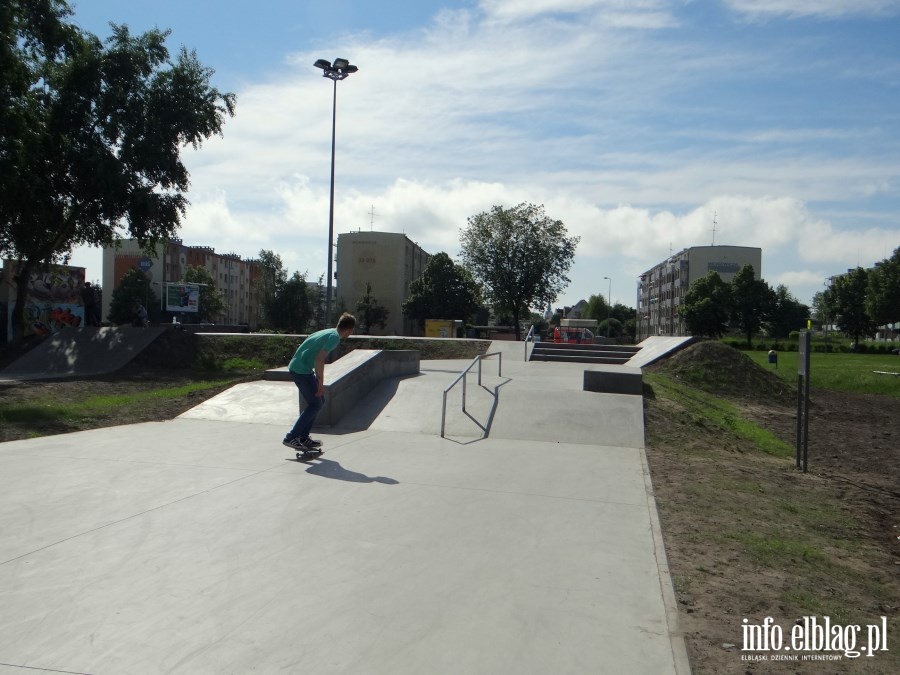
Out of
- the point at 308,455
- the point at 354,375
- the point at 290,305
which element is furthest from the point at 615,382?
the point at 290,305

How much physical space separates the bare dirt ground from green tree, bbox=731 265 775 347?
67.2 meters

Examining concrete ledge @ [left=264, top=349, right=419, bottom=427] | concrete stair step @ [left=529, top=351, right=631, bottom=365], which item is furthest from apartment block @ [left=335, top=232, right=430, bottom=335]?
concrete ledge @ [left=264, top=349, right=419, bottom=427]

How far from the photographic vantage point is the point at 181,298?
51.0 meters

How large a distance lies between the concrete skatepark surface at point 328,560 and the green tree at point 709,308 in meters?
71.1

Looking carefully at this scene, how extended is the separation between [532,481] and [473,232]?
6082 cm

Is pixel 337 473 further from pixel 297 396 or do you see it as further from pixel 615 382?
pixel 615 382

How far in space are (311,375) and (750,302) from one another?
7504cm

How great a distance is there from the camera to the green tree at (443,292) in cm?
7406

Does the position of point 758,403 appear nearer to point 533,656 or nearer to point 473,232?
point 533,656

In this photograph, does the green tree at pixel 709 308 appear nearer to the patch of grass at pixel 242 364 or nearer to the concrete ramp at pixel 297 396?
the patch of grass at pixel 242 364

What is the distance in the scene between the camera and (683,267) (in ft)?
356

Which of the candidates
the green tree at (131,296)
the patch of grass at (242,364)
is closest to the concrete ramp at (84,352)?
the patch of grass at (242,364)

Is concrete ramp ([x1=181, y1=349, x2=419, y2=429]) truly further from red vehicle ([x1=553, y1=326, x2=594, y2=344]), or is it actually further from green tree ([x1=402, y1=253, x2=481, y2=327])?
green tree ([x1=402, y1=253, x2=481, y2=327])

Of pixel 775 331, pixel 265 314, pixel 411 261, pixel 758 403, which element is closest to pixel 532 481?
pixel 758 403
